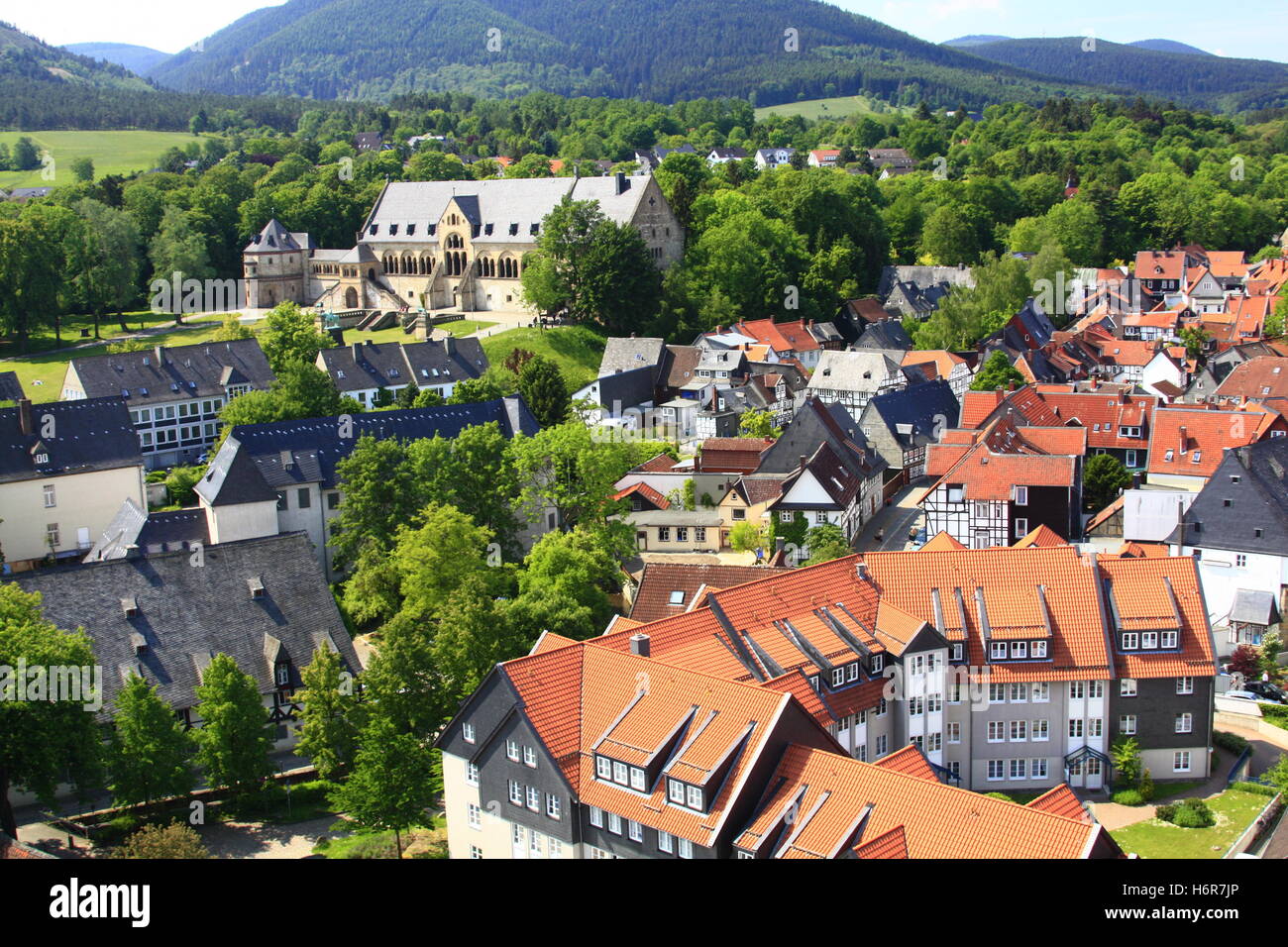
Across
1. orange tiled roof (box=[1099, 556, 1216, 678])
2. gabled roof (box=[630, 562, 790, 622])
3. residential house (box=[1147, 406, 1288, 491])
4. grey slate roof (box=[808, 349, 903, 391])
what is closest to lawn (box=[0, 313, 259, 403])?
grey slate roof (box=[808, 349, 903, 391])

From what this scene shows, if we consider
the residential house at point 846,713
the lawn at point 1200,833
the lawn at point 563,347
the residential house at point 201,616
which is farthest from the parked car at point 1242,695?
the lawn at point 563,347

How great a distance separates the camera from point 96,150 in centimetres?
14762

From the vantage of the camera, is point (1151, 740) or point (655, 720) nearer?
point (655, 720)

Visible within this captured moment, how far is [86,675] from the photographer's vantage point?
109 ft

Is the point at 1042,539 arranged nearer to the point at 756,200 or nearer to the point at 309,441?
the point at 309,441

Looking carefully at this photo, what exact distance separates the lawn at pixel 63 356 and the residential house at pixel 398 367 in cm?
1051

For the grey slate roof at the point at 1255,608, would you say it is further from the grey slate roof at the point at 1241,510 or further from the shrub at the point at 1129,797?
the shrub at the point at 1129,797

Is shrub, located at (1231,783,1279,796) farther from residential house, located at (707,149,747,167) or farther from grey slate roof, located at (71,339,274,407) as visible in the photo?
residential house, located at (707,149,747,167)

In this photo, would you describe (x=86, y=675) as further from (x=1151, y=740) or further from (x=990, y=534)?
(x=990, y=534)

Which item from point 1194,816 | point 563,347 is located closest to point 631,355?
point 563,347

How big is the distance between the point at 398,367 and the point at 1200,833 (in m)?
48.2

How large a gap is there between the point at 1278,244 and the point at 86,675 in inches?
5006

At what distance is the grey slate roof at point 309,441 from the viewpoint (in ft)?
158

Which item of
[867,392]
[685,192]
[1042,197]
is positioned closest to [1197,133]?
[1042,197]
